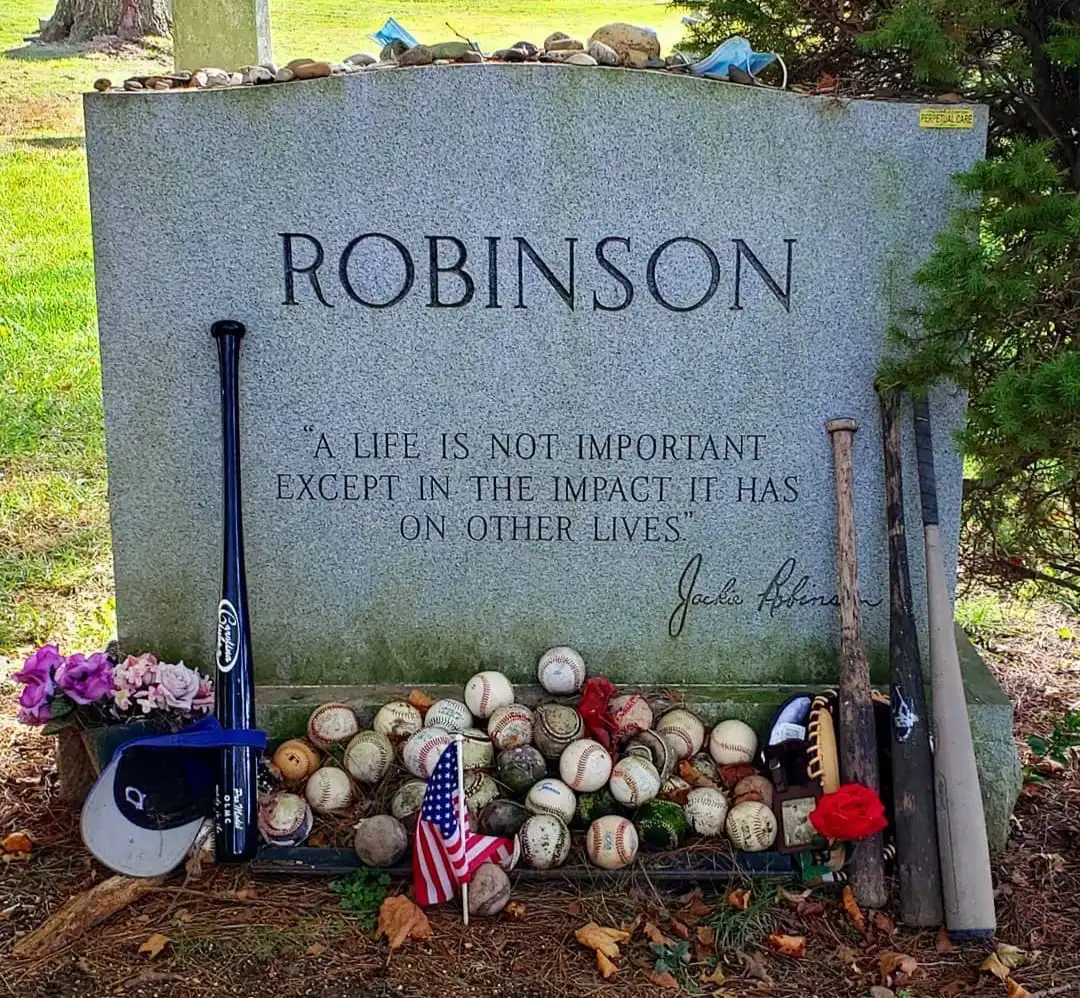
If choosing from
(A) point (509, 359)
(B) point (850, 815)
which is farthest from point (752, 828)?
(A) point (509, 359)

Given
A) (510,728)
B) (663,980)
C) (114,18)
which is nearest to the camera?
(663,980)

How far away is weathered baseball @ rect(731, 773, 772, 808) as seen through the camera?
331 cm

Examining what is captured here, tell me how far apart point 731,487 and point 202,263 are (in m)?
1.56

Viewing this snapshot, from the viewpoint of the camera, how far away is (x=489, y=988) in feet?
9.25

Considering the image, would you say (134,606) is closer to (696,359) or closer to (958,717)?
(696,359)

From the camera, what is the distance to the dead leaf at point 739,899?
3055 millimetres

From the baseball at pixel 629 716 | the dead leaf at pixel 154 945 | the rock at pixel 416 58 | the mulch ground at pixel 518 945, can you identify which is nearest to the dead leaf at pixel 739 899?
the mulch ground at pixel 518 945

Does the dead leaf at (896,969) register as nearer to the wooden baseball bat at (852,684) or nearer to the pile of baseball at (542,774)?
the wooden baseball bat at (852,684)

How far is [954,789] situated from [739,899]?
0.58 metres

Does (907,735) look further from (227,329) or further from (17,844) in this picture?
(17,844)

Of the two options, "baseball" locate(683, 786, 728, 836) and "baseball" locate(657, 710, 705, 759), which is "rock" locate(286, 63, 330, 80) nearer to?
"baseball" locate(657, 710, 705, 759)

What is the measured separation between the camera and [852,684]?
327 centimetres

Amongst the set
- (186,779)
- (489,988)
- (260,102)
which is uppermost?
(260,102)

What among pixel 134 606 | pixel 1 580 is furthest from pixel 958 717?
pixel 1 580
